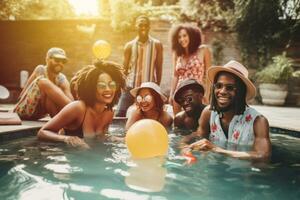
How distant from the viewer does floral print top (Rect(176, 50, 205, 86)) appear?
6.73 m

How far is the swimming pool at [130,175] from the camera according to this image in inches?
120

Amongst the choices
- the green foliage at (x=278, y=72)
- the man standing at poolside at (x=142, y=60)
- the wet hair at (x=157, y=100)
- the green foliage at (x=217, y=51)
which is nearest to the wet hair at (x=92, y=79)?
the wet hair at (x=157, y=100)

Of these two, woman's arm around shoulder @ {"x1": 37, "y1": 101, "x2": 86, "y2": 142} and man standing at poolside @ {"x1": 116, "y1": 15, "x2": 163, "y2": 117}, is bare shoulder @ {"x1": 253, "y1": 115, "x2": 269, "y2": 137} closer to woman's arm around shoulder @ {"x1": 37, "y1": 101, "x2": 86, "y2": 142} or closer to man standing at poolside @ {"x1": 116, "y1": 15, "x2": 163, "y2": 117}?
woman's arm around shoulder @ {"x1": 37, "y1": 101, "x2": 86, "y2": 142}

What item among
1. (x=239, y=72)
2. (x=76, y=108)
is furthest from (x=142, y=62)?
(x=239, y=72)

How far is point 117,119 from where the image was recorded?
747 centimetres

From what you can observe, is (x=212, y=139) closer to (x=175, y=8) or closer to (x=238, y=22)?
(x=238, y=22)

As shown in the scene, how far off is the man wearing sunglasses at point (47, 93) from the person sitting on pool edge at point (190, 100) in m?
1.92

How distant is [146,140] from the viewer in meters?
3.92

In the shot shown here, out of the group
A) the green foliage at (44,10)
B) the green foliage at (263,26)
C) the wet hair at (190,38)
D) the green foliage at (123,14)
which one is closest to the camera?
the wet hair at (190,38)

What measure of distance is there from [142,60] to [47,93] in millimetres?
2154

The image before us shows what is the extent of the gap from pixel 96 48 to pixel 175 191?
9.93 m

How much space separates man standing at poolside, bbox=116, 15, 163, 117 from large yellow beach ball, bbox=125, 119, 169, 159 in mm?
3461

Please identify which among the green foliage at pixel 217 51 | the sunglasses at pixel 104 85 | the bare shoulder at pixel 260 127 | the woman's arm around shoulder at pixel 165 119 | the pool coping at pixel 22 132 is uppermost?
the green foliage at pixel 217 51

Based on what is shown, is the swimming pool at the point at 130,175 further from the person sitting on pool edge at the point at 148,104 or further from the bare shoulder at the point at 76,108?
the person sitting on pool edge at the point at 148,104
